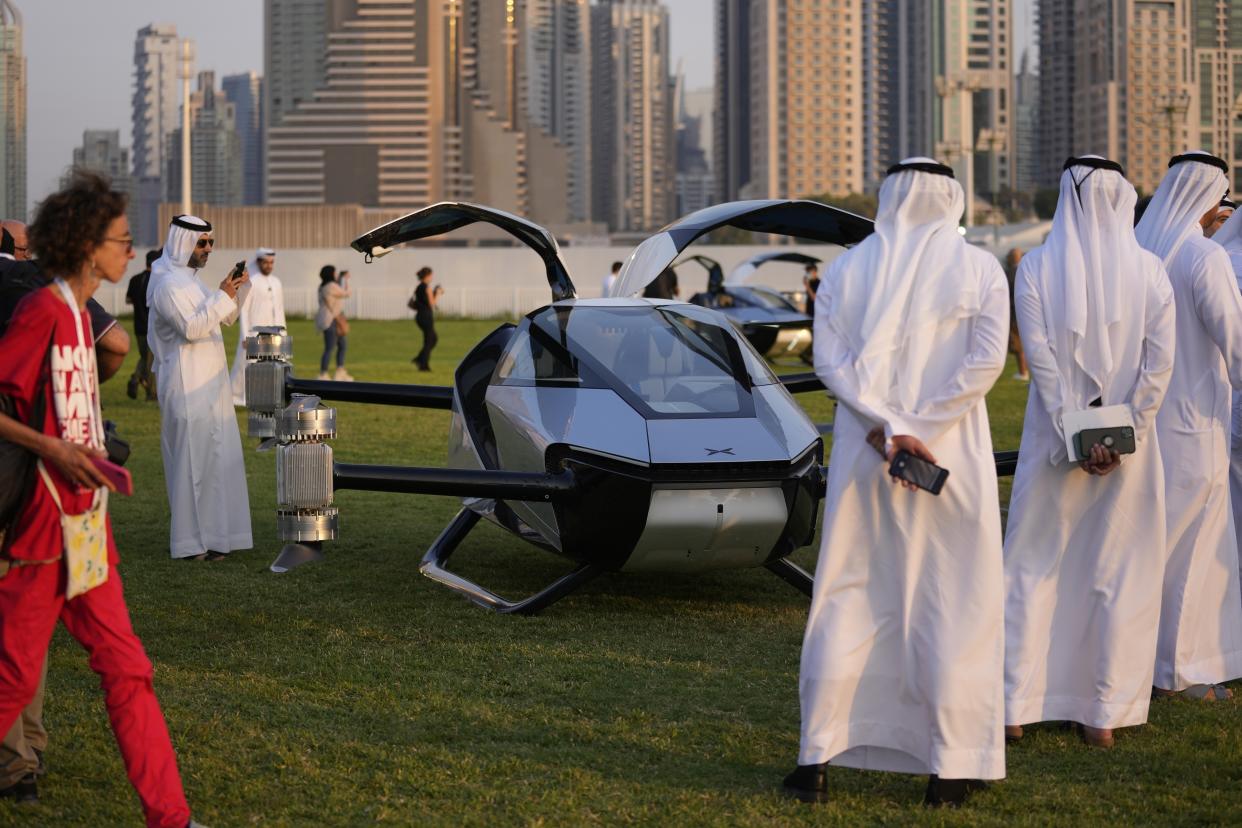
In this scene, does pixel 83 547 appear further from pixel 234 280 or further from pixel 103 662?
pixel 234 280

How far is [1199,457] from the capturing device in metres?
6.57

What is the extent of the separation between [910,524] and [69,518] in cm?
259

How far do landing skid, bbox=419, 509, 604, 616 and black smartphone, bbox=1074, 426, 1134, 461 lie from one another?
2.92 meters

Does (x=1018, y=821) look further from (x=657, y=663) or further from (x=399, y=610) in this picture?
(x=399, y=610)

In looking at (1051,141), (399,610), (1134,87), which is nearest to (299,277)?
(399,610)

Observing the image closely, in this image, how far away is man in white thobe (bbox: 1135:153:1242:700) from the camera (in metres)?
6.52

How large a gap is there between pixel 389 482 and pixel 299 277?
195 feet

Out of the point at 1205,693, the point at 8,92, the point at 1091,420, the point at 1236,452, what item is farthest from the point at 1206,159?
the point at 8,92

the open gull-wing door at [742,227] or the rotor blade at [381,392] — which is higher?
the open gull-wing door at [742,227]

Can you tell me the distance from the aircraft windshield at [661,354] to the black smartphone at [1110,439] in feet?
8.19

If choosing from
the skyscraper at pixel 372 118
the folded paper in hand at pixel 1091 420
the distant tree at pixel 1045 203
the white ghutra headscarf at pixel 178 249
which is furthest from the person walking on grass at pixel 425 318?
the skyscraper at pixel 372 118

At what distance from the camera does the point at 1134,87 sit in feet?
497

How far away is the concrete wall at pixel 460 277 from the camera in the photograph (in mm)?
54781

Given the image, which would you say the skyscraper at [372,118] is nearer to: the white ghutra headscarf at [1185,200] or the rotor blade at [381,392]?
the rotor blade at [381,392]
